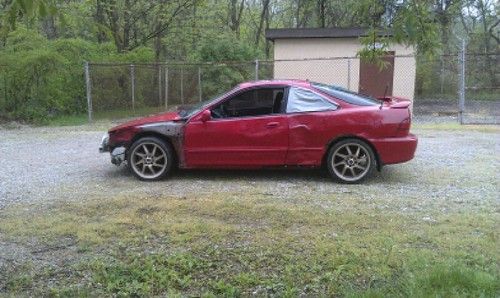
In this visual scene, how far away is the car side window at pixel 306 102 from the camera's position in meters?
7.46

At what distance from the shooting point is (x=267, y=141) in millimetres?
7426

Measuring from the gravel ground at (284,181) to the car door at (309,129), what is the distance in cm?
36

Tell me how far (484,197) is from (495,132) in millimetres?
7146

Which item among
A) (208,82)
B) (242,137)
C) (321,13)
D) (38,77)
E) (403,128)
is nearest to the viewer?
(403,128)

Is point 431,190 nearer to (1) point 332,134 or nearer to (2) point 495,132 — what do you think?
(1) point 332,134

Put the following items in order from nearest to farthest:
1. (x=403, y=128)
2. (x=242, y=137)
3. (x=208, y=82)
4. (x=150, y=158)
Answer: (x=403, y=128) → (x=242, y=137) → (x=150, y=158) → (x=208, y=82)

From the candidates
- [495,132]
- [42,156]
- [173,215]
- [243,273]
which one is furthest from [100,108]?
[243,273]

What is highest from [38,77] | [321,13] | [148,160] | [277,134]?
[321,13]

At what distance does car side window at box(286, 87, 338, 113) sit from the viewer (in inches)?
294

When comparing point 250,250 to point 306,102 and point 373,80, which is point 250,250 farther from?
point 373,80

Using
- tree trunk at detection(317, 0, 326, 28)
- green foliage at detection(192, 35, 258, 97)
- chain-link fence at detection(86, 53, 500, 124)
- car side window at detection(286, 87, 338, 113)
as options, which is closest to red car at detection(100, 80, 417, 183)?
car side window at detection(286, 87, 338, 113)

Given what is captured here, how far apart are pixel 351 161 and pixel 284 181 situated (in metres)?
0.95

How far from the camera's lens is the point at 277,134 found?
7.40 m

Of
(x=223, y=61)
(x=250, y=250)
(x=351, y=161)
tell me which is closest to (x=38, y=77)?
(x=223, y=61)
